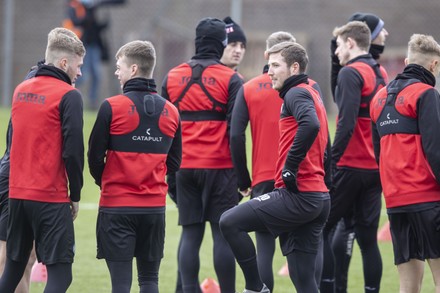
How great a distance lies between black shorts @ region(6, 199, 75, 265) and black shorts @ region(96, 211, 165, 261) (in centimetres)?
23

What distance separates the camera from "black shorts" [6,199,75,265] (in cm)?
598

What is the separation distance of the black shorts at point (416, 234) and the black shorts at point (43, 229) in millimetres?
2189

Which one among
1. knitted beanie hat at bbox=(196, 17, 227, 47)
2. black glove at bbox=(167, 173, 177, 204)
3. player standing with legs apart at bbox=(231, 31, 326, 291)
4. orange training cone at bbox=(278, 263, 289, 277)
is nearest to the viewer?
player standing with legs apart at bbox=(231, 31, 326, 291)

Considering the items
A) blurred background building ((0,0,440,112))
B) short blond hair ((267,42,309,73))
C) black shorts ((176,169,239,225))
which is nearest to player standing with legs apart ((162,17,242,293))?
black shorts ((176,169,239,225))

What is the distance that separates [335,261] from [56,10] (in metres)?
13.4

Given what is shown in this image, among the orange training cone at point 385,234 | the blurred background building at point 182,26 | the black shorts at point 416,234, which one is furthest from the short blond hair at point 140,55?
the blurred background building at point 182,26

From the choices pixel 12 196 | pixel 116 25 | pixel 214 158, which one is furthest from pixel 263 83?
pixel 116 25

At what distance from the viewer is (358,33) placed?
25.3 feet

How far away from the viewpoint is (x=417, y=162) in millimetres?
6227

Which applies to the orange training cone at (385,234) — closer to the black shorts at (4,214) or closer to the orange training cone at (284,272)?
the orange training cone at (284,272)

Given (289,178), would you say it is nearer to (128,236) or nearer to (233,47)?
(128,236)

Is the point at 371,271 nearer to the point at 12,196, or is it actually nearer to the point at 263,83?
the point at 263,83

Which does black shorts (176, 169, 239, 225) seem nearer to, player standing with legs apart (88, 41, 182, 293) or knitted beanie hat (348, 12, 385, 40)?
player standing with legs apart (88, 41, 182, 293)

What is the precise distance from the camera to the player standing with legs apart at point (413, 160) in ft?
20.3
